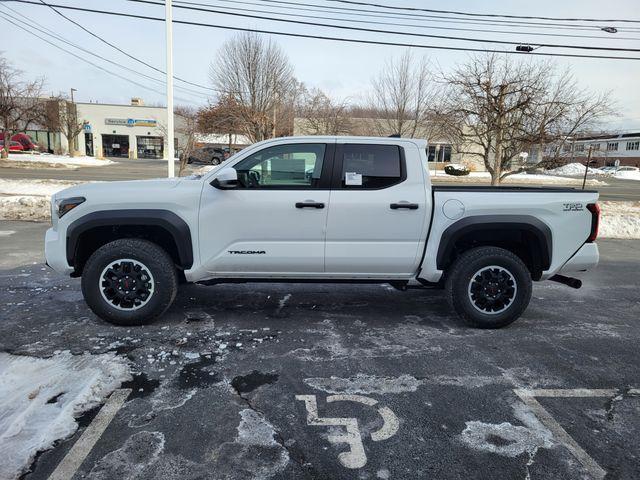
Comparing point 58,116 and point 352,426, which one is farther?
point 58,116

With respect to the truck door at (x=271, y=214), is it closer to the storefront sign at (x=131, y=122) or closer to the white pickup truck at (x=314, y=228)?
the white pickup truck at (x=314, y=228)

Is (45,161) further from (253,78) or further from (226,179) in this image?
(226,179)

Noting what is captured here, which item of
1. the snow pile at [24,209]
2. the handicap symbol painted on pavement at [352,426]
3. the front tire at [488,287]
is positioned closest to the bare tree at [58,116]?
the snow pile at [24,209]

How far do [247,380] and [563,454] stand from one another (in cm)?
216

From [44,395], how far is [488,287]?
3.97 meters

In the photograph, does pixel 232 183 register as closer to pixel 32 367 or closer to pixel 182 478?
pixel 32 367

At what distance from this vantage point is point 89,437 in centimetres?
271

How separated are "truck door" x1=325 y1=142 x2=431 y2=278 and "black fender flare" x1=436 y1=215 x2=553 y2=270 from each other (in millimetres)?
240

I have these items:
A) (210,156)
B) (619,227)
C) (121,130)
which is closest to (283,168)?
(619,227)

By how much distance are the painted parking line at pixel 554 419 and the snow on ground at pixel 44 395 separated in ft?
9.84

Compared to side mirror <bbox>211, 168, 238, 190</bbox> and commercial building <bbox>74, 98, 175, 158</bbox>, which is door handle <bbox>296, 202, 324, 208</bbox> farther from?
commercial building <bbox>74, 98, 175, 158</bbox>

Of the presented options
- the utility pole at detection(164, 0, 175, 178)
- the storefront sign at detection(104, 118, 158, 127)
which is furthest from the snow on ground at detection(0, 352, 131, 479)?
the storefront sign at detection(104, 118, 158, 127)

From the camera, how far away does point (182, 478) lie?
2395 mm

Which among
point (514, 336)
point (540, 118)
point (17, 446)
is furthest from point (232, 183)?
point (540, 118)
